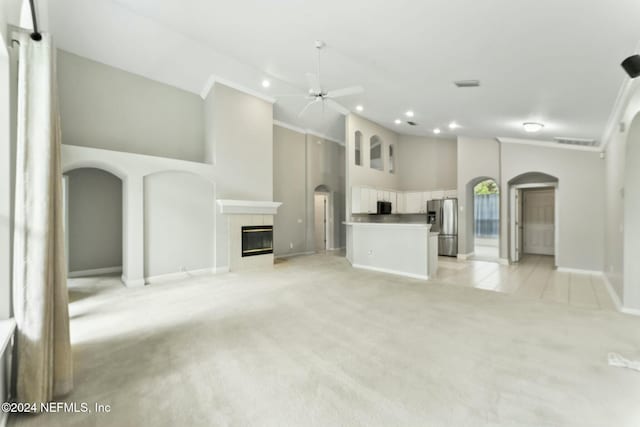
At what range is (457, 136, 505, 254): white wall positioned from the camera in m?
7.52

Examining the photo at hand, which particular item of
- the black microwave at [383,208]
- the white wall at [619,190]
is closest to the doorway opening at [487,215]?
the black microwave at [383,208]

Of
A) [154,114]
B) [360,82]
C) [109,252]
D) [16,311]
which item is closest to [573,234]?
[360,82]

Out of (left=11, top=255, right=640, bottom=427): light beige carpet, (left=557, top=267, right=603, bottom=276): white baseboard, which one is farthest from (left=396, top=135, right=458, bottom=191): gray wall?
(left=11, top=255, right=640, bottom=427): light beige carpet

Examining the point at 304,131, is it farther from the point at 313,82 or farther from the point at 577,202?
the point at 577,202

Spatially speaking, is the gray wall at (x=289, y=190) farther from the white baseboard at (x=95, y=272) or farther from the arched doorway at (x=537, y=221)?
the arched doorway at (x=537, y=221)

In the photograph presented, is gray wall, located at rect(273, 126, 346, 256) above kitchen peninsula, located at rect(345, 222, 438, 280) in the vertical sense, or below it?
above

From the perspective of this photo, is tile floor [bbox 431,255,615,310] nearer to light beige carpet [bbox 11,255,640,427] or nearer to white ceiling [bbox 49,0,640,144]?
light beige carpet [bbox 11,255,640,427]

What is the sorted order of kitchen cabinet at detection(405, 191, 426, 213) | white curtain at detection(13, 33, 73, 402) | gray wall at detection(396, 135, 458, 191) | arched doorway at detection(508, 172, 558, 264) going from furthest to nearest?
kitchen cabinet at detection(405, 191, 426, 213), gray wall at detection(396, 135, 458, 191), arched doorway at detection(508, 172, 558, 264), white curtain at detection(13, 33, 73, 402)

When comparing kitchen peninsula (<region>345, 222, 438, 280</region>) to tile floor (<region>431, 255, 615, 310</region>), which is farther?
kitchen peninsula (<region>345, 222, 438, 280</region>)

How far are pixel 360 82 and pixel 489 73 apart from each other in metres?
2.40

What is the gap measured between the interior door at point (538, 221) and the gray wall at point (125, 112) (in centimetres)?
1067

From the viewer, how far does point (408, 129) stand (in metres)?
8.72

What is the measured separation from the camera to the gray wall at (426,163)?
9.01 meters

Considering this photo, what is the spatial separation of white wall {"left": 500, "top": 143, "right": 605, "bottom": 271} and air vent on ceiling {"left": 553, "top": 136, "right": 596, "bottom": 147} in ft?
0.58
